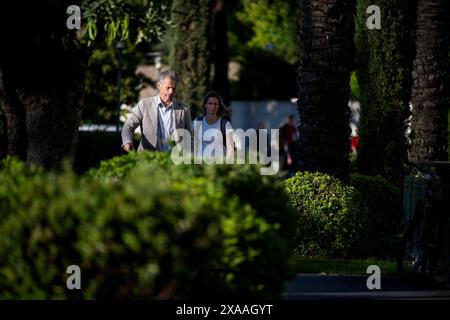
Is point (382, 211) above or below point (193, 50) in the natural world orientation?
below

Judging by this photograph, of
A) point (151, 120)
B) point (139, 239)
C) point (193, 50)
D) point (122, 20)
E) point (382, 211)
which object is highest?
point (122, 20)

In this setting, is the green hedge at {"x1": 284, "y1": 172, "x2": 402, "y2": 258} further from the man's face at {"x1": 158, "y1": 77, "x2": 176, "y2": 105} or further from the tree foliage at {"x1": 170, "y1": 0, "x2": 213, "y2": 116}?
the tree foliage at {"x1": 170, "y1": 0, "x2": 213, "y2": 116}

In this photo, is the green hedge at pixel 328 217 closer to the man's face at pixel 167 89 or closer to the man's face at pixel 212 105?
the man's face at pixel 212 105

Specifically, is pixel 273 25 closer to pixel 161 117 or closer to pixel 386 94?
pixel 386 94

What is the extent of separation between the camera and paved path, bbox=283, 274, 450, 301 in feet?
37.4

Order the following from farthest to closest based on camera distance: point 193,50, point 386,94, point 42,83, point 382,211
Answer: point 193,50
point 386,94
point 382,211
point 42,83

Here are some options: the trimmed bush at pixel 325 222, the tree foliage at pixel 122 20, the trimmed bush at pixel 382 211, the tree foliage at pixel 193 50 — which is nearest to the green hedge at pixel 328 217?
the trimmed bush at pixel 325 222

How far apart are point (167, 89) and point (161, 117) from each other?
348 millimetres

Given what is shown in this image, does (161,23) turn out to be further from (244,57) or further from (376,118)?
(244,57)

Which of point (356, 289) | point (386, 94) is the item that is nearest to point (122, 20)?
point (386, 94)

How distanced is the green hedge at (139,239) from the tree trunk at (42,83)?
3.29 metres

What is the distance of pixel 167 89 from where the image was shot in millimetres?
13781

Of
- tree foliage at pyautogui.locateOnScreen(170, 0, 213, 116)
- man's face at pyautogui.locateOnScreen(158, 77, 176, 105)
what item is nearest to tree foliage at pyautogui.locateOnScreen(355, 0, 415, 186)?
man's face at pyautogui.locateOnScreen(158, 77, 176, 105)

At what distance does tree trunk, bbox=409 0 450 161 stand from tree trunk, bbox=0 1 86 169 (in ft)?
33.5
